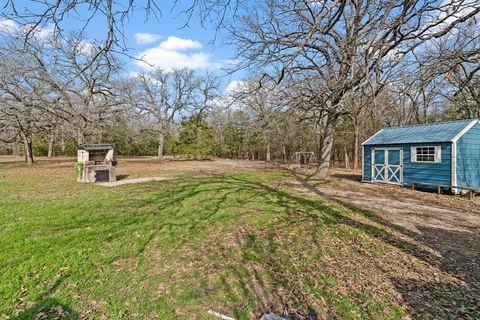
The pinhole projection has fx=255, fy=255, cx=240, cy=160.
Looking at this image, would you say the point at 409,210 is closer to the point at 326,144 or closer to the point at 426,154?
the point at 426,154

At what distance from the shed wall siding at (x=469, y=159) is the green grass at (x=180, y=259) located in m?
6.83

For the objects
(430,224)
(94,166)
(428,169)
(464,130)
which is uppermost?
(464,130)

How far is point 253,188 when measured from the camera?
10.1 meters

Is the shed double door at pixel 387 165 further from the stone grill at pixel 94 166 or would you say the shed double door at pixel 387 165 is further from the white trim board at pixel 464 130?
the stone grill at pixel 94 166

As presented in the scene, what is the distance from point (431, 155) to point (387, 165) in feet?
6.46

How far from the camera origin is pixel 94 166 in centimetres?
1123

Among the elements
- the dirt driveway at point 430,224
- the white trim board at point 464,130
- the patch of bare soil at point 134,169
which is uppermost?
the white trim board at point 464,130

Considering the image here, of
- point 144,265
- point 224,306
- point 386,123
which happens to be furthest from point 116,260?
point 386,123

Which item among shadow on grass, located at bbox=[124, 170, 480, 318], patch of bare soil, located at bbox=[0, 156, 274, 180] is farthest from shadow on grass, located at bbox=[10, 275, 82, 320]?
patch of bare soil, located at bbox=[0, 156, 274, 180]

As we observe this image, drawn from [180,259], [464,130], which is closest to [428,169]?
[464,130]

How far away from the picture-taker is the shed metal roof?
1038 cm

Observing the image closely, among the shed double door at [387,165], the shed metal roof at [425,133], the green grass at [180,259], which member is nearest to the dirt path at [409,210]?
the green grass at [180,259]

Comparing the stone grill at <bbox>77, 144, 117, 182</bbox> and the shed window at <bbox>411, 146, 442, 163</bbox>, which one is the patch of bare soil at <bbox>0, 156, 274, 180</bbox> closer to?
the stone grill at <bbox>77, 144, 117, 182</bbox>

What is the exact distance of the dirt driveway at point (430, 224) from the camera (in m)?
3.73
